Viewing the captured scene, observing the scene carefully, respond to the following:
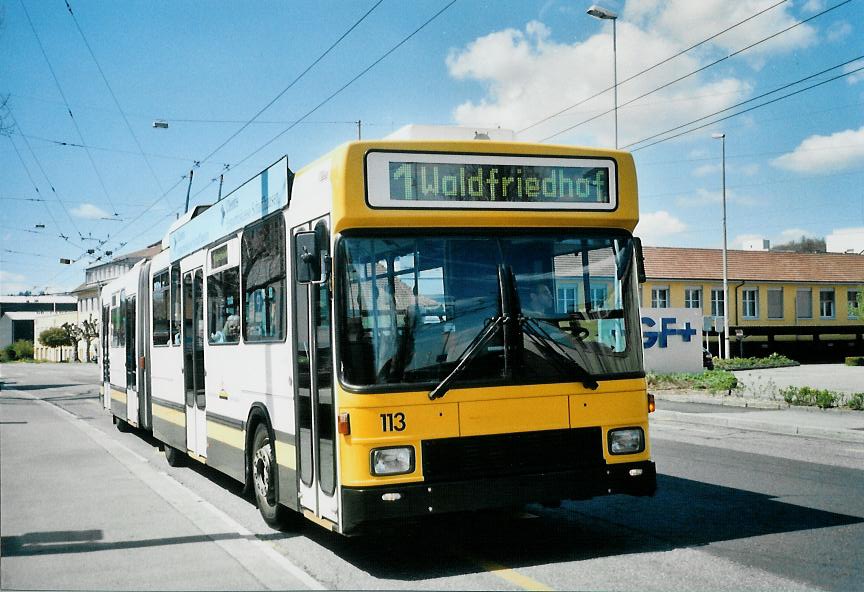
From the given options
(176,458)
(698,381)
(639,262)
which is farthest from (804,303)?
(639,262)

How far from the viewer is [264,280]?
7.94 metres

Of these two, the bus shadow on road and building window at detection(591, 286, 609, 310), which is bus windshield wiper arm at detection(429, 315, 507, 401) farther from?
the bus shadow on road

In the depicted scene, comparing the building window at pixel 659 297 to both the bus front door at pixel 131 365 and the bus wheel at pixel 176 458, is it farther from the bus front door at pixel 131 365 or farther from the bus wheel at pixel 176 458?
the bus wheel at pixel 176 458

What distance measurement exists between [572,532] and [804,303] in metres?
52.2

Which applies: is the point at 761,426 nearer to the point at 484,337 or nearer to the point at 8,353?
the point at 484,337

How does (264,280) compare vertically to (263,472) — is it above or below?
above

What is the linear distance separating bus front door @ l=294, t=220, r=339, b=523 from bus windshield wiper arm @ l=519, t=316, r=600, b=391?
1386 mm

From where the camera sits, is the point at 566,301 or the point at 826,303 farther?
the point at 826,303

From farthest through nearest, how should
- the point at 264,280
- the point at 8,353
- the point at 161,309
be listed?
the point at 8,353 < the point at 161,309 < the point at 264,280

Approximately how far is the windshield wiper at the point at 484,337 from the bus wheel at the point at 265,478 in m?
2.24

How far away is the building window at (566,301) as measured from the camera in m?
6.50

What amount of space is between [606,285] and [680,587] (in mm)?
2217

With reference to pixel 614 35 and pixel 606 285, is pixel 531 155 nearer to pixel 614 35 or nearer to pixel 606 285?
pixel 606 285

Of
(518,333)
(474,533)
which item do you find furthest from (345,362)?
(474,533)
